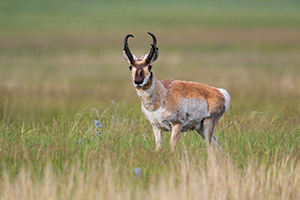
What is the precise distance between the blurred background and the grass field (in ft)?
0.28

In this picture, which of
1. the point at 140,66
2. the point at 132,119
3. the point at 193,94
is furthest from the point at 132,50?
the point at 140,66

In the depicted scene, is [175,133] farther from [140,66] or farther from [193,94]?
[140,66]

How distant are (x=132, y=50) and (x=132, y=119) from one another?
27.0m

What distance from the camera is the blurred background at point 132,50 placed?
56.2 feet

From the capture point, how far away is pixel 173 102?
27.5 ft

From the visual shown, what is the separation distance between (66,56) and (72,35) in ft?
52.7

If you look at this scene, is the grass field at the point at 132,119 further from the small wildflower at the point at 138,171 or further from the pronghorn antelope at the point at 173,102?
the pronghorn antelope at the point at 173,102

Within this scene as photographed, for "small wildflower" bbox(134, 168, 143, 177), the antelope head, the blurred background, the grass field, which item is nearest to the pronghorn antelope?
the antelope head

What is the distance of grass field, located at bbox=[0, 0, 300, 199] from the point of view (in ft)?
21.8

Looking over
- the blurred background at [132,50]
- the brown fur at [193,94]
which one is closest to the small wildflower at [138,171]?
the brown fur at [193,94]

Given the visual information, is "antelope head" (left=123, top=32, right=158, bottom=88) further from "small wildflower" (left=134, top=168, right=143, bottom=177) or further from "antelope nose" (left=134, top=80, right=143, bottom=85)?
"small wildflower" (left=134, top=168, right=143, bottom=177)

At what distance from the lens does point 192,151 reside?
7.93m

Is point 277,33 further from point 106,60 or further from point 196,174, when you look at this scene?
point 196,174

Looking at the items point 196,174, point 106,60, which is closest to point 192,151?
point 196,174
